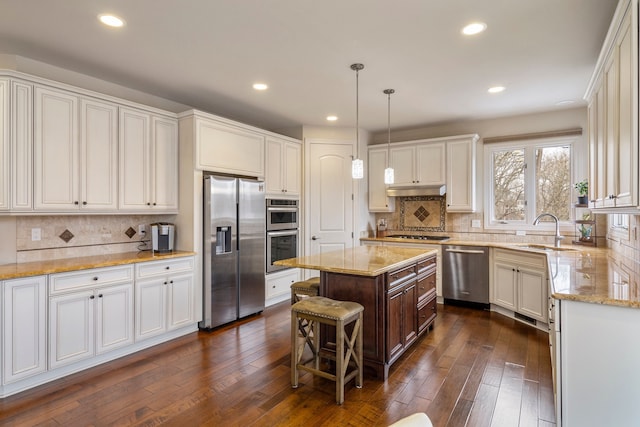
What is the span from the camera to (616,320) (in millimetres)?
1661

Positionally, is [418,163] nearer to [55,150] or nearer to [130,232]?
[130,232]

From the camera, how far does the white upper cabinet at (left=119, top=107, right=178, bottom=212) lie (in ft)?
11.0

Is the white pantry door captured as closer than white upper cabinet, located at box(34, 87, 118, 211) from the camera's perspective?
No

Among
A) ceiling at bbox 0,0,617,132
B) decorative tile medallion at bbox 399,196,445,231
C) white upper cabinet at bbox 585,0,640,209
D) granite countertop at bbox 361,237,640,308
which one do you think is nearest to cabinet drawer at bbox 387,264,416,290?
granite countertop at bbox 361,237,640,308

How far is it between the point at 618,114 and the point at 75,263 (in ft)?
12.8

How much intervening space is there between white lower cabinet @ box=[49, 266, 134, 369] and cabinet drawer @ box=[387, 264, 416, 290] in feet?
7.43

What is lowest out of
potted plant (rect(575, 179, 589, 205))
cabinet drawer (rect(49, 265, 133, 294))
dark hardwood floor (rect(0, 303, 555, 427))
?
dark hardwood floor (rect(0, 303, 555, 427))

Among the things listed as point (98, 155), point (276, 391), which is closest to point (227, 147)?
point (98, 155)

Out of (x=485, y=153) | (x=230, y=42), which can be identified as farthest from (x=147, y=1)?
(x=485, y=153)

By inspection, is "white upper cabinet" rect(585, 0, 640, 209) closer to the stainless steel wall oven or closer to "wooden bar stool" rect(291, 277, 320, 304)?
"wooden bar stool" rect(291, 277, 320, 304)

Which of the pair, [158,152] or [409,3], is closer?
[409,3]

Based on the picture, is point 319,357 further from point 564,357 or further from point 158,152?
point 158,152

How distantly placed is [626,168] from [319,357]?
7.51ft

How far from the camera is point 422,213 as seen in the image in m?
5.47
